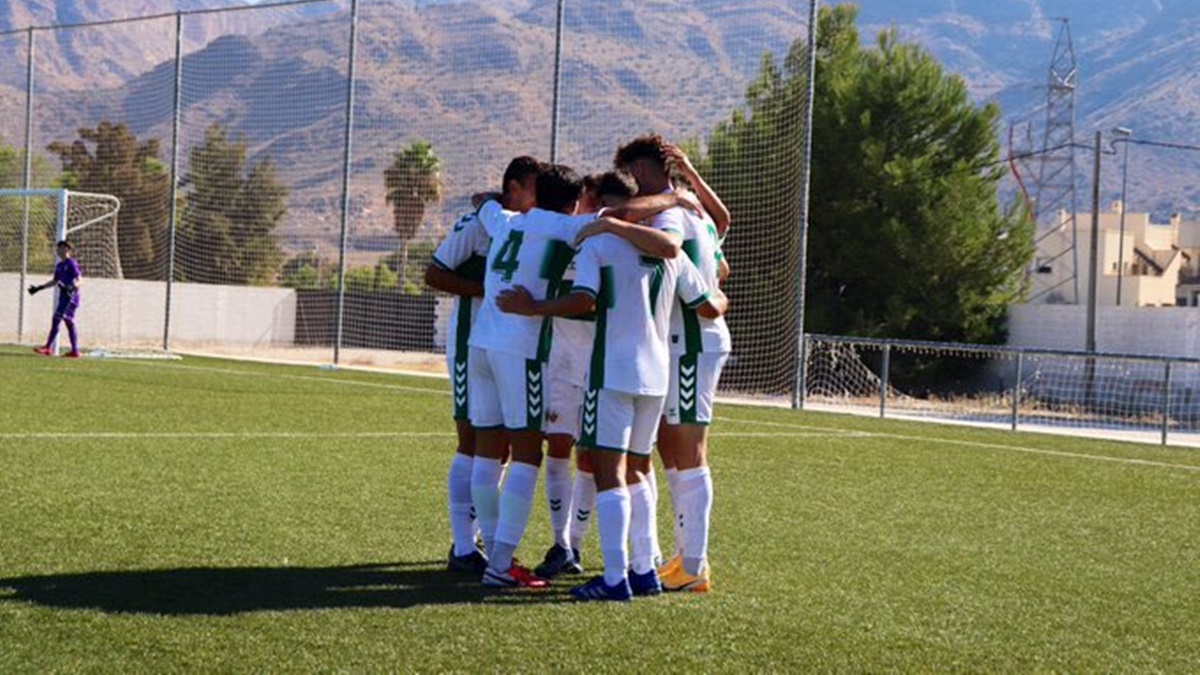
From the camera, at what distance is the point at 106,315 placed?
34156mm

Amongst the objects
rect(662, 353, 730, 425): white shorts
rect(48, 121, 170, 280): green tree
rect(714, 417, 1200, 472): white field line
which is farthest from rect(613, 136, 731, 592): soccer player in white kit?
rect(48, 121, 170, 280): green tree

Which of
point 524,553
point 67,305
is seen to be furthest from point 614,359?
Answer: point 67,305

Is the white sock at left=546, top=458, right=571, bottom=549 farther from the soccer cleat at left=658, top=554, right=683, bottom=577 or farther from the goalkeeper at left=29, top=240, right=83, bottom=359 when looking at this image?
the goalkeeper at left=29, top=240, right=83, bottom=359

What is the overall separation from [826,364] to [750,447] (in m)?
11.5

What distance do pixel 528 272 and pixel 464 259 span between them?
61cm

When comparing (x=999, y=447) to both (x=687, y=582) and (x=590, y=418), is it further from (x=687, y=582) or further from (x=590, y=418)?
(x=590, y=418)

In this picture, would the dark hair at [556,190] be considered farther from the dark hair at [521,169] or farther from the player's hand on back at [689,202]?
the player's hand on back at [689,202]

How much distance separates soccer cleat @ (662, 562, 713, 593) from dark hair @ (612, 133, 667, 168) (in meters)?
1.80

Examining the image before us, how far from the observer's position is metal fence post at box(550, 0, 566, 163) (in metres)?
23.6

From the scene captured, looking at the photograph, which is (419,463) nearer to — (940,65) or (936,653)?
(936,653)

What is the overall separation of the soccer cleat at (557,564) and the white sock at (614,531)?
1.97ft

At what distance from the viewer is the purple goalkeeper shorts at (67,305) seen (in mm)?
23719

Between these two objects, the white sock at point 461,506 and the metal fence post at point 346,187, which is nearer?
the white sock at point 461,506

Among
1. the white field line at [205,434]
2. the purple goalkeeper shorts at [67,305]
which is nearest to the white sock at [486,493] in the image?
the white field line at [205,434]
